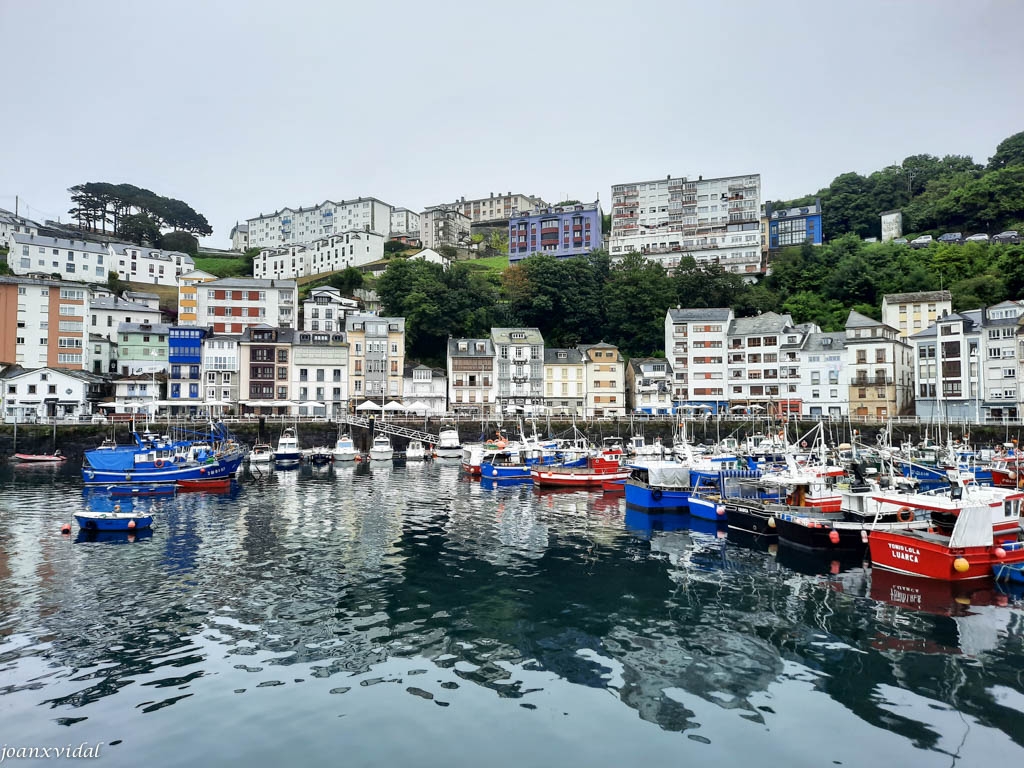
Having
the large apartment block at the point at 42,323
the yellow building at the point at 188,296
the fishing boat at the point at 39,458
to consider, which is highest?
the yellow building at the point at 188,296

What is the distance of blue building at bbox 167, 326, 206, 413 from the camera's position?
81250mm

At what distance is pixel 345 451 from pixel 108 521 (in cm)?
3698

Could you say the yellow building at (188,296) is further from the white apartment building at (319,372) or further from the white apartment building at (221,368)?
the white apartment building at (319,372)

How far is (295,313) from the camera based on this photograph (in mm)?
100375

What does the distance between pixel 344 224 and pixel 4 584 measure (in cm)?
14342

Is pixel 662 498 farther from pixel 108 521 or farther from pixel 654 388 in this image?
pixel 654 388

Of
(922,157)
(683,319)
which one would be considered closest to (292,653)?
(683,319)

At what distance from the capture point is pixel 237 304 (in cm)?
9481

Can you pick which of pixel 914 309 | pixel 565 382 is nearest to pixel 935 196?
pixel 914 309

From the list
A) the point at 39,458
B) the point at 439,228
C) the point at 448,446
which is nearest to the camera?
the point at 39,458

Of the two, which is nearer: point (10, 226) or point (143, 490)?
point (143, 490)

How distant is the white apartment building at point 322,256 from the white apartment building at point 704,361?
74745 mm

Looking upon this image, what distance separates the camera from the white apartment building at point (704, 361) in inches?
3435

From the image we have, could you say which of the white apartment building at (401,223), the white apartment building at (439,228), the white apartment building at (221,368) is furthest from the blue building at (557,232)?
the white apartment building at (221,368)
